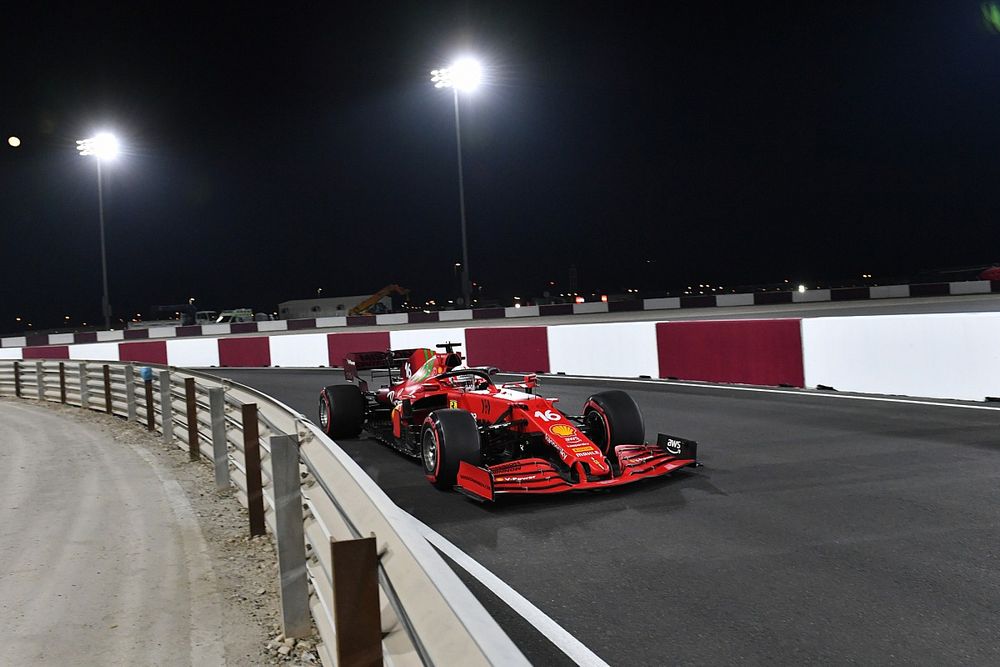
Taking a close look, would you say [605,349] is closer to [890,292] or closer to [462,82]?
[890,292]

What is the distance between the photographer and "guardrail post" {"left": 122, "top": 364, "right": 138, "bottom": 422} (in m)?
13.7

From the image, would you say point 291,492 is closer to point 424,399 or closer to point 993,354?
point 424,399

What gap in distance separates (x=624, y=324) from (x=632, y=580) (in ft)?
38.7

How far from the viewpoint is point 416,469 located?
834 centimetres

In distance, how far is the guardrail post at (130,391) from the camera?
538 inches

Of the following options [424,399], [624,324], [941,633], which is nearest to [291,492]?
[941,633]

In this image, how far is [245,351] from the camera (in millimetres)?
24234

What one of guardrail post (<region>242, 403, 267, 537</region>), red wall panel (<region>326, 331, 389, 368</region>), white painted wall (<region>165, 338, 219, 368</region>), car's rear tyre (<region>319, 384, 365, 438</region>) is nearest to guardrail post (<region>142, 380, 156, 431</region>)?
car's rear tyre (<region>319, 384, 365, 438</region>)

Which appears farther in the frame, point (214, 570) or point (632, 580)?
point (214, 570)

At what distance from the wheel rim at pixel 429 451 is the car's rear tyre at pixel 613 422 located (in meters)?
1.52

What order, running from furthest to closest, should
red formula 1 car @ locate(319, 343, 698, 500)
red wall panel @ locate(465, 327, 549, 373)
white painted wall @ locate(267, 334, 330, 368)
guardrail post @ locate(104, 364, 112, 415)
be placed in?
white painted wall @ locate(267, 334, 330, 368) → red wall panel @ locate(465, 327, 549, 373) → guardrail post @ locate(104, 364, 112, 415) → red formula 1 car @ locate(319, 343, 698, 500)

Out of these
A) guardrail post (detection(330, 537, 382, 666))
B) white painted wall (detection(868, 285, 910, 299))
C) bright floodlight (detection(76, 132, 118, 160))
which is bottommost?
guardrail post (detection(330, 537, 382, 666))

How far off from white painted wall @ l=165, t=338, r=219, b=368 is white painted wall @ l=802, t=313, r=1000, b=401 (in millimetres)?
17811

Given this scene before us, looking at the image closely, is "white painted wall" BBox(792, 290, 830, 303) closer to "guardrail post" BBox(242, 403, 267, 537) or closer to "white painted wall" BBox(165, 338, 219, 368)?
"white painted wall" BBox(165, 338, 219, 368)
